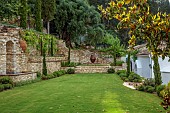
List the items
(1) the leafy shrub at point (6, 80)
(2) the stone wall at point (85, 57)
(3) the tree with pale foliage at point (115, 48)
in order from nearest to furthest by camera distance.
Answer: (1) the leafy shrub at point (6, 80)
(3) the tree with pale foliage at point (115, 48)
(2) the stone wall at point (85, 57)

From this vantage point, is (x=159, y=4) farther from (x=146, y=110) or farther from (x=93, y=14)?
(x=146, y=110)

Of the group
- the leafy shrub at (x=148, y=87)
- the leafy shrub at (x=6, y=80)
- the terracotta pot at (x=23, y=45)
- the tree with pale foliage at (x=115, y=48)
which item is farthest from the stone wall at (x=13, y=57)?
the tree with pale foliage at (x=115, y=48)

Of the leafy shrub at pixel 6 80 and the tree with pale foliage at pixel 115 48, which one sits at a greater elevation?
the tree with pale foliage at pixel 115 48

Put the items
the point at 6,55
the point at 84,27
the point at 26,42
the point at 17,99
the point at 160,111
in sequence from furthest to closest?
the point at 84,27, the point at 26,42, the point at 6,55, the point at 17,99, the point at 160,111

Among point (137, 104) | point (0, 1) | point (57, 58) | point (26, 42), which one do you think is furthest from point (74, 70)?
point (137, 104)

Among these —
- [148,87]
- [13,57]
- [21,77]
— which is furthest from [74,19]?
[148,87]

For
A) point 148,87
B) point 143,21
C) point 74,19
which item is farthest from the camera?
point 74,19

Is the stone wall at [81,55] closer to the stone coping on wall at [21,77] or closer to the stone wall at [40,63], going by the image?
the stone wall at [40,63]

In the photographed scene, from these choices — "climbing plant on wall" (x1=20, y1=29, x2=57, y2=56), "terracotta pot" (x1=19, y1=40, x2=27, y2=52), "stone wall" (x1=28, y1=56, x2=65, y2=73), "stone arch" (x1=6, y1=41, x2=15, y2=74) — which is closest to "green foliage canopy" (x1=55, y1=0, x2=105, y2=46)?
"climbing plant on wall" (x1=20, y1=29, x2=57, y2=56)

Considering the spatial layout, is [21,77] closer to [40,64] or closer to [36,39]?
[40,64]

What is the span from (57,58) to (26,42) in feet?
24.8

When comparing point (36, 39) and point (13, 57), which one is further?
point (36, 39)

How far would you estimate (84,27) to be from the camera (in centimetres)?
4075

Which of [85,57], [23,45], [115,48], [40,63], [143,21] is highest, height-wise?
[115,48]
